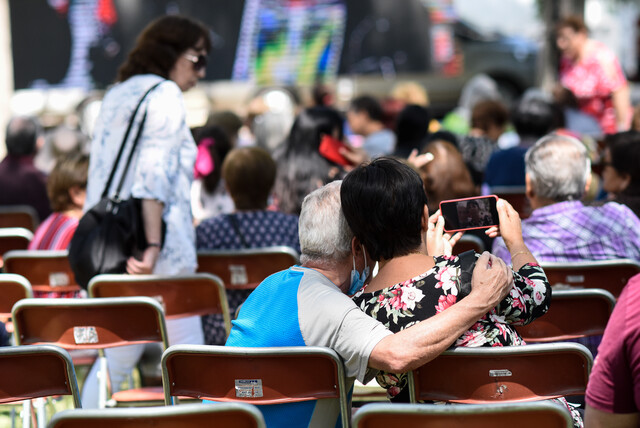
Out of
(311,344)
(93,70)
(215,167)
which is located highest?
(93,70)

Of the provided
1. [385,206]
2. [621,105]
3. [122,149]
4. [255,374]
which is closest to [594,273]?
[385,206]

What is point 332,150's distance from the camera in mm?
4371

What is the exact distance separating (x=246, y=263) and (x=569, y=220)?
49.6 inches

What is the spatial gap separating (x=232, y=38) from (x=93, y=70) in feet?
8.24

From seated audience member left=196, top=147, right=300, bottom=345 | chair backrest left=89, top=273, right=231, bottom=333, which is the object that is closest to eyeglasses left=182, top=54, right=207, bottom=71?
seated audience member left=196, top=147, right=300, bottom=345

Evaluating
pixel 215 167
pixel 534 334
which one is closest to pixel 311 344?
pixel 534 334

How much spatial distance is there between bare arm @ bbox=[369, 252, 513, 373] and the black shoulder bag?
152 cm

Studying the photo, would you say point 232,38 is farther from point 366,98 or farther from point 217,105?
point 366,98

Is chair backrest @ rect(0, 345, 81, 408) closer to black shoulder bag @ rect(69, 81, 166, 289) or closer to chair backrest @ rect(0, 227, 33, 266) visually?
black shoulder bag @ rect(69, 81, 166, 289)

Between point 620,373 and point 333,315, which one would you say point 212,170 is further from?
point 620,373

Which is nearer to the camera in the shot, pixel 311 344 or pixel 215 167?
pixel 311 344

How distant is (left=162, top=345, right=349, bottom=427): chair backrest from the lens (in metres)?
2.08

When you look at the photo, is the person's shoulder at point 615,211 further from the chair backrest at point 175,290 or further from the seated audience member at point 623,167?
the chair backrest at point 175,290

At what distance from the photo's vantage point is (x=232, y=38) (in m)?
14.5
